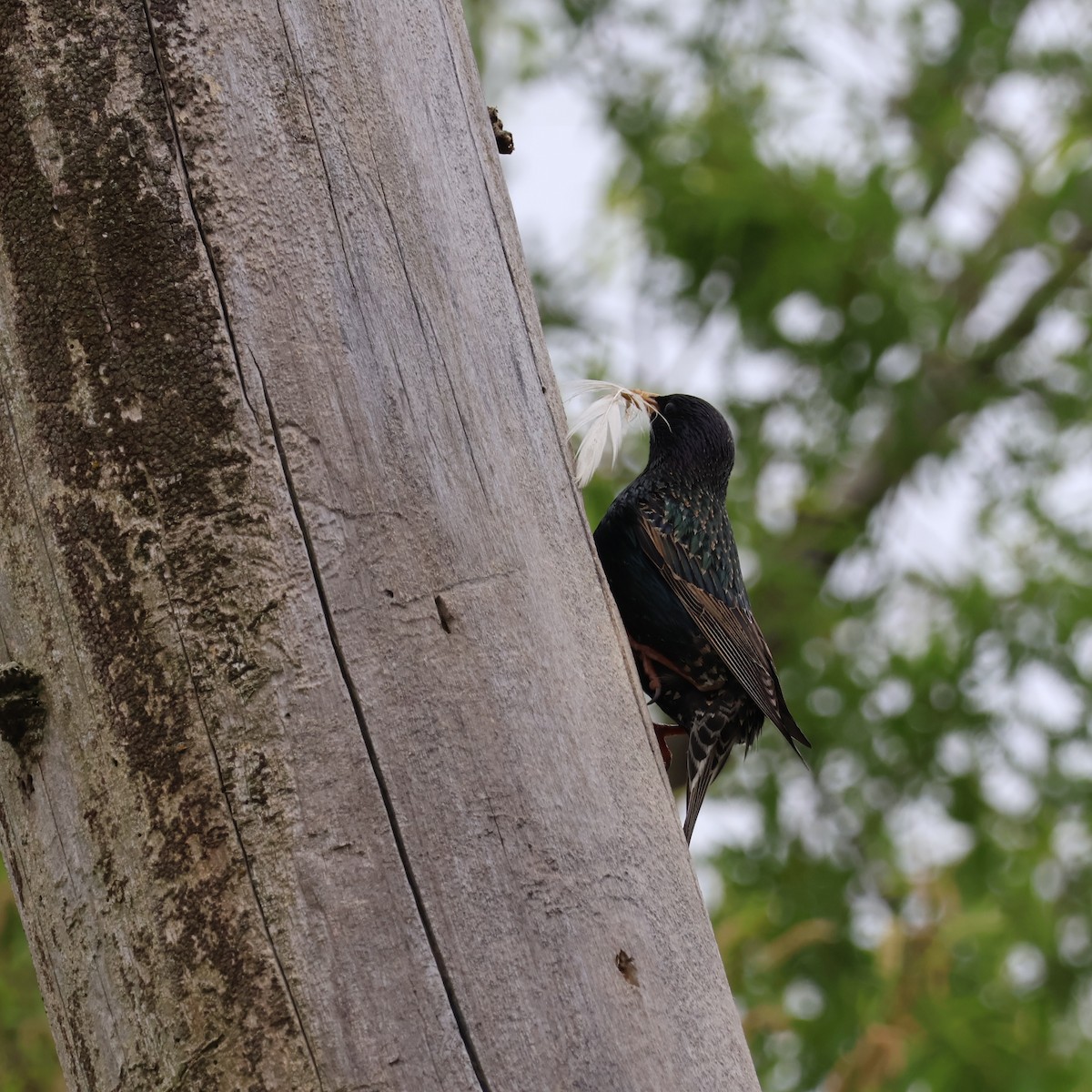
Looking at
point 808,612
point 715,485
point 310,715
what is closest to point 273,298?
point 310,715

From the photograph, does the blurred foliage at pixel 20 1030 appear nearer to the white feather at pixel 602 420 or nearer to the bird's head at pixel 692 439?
the bird's head at pixel 692 439

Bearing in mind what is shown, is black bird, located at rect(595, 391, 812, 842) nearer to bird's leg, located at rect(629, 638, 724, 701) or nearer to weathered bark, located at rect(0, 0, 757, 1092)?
bird's leg, located at rect(629, 638, 724, 701)

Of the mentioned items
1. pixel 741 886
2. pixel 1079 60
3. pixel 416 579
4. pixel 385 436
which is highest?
pixel 1079 60

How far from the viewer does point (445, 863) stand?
5.42ft

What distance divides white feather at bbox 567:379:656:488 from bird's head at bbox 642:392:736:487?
17 centimetres

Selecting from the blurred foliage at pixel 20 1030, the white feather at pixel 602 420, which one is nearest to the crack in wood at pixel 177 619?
the white feather at pixel 602 420

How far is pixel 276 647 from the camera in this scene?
1672mm

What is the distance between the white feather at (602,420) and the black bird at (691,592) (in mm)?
60

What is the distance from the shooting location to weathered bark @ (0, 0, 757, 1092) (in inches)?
63.5

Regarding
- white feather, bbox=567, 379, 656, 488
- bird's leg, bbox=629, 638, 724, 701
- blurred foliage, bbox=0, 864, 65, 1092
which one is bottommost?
blurred foliage, bbox=0, 864, 65, 1092

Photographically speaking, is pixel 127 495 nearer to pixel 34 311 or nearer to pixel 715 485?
pixel 34 311

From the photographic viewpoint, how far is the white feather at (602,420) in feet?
8.52

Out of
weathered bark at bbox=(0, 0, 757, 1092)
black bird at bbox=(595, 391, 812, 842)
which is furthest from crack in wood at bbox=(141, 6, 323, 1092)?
black bird at bbox=(595, 391, 812, 842)

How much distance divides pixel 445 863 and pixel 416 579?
0.36m
